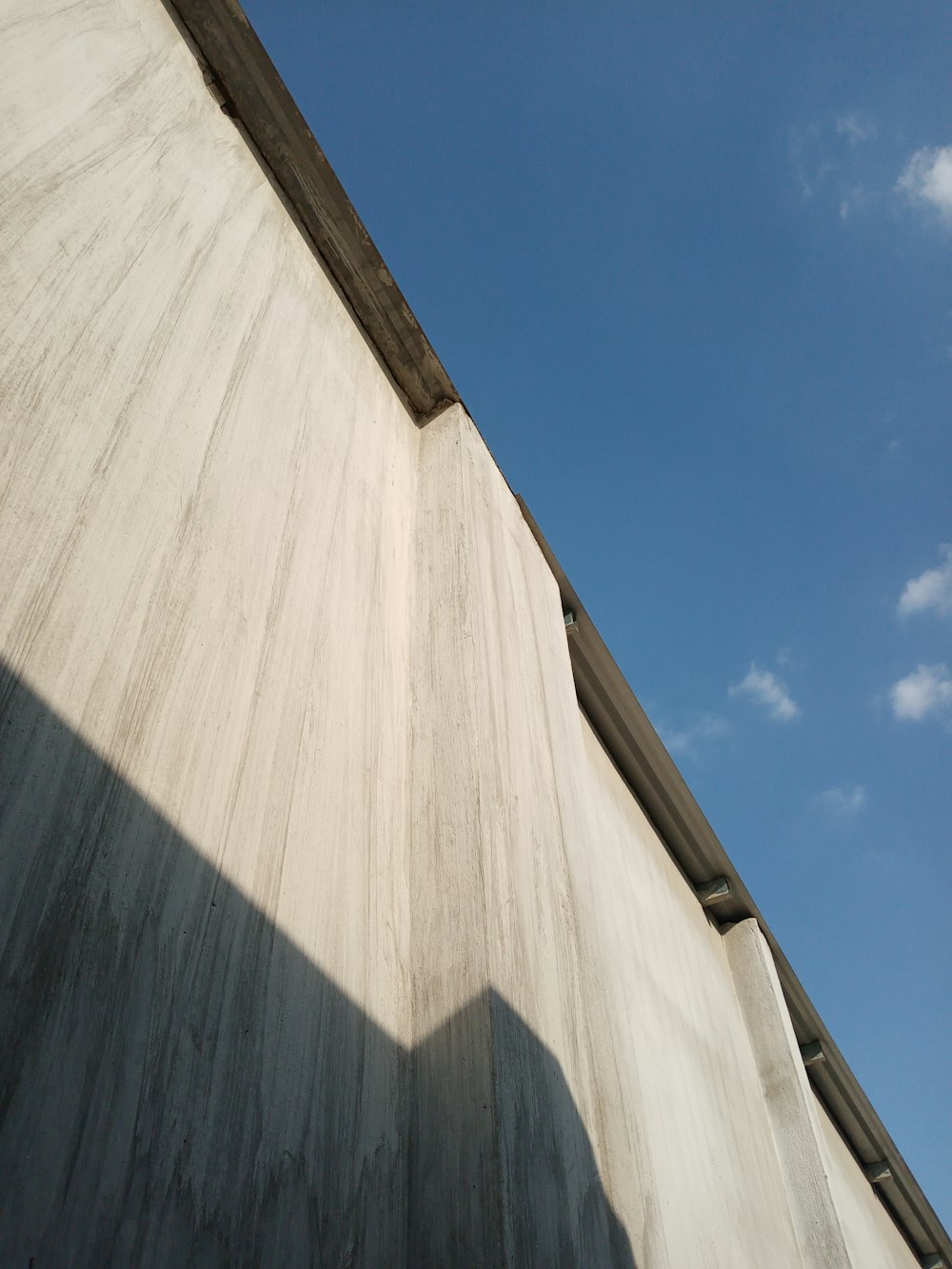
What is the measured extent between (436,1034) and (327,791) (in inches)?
19.5

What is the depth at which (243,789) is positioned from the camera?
156cm

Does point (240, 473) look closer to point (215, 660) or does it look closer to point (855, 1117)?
point (215, 660)

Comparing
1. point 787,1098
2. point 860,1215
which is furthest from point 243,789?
point 860,1215

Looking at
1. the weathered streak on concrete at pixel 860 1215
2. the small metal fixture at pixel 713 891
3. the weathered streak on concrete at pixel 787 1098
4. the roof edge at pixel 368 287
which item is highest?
the roof edge at pixel 368 287

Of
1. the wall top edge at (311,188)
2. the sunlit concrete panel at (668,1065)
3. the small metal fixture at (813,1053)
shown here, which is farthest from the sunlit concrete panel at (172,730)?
the small metal fixture at (813,1053)

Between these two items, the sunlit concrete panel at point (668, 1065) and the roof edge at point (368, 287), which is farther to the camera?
the roof edge at point (368, 287)

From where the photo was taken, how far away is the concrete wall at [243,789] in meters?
1.14

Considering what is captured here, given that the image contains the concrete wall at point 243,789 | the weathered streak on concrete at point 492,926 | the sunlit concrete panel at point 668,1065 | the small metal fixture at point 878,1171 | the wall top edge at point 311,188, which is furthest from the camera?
the small metal fixture at point 878,1171

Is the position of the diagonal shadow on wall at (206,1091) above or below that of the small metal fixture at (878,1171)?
above

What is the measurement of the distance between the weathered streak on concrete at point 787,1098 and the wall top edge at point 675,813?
27 cm

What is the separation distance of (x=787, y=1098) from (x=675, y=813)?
4.86ft

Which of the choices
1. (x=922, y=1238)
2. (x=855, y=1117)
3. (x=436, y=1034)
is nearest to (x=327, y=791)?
(x=436, y=1034)

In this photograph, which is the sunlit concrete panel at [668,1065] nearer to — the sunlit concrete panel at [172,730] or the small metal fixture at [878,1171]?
the sunlit concrete panel at [172,730]

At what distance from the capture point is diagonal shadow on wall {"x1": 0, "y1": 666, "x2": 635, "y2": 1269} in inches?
40.1
